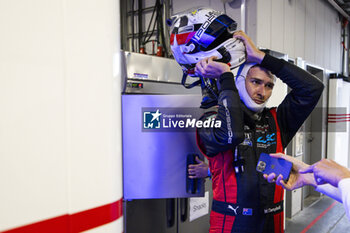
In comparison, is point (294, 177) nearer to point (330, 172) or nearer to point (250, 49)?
point (330, 172)

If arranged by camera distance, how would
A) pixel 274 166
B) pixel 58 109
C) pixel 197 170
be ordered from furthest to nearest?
pixel 197 170
pixel 274 166
pixel 58 109

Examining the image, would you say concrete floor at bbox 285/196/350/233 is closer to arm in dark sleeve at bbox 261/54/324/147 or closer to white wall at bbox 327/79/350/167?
white wall at bbox 327/79/350/167

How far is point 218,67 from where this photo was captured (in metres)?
1.77

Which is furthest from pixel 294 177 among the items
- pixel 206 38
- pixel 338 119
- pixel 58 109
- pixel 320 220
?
pixel 338 119

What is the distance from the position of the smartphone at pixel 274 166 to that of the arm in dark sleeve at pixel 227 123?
0.59 ft

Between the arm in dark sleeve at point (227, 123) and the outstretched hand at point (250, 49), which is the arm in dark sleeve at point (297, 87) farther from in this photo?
the arm in dark sleeve at point (227, 123)

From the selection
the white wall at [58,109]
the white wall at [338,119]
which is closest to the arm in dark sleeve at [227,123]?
the white wall at [58,109]

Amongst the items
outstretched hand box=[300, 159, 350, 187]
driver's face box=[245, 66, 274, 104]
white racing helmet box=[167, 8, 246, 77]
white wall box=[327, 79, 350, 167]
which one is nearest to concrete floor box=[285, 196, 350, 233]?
white wall box=[327, 79, 350, 167]

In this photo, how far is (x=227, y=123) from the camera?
167cm

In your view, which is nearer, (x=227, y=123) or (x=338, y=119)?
(x=227, y=123)

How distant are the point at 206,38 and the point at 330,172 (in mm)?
1013

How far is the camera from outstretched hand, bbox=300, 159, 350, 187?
4.17ft

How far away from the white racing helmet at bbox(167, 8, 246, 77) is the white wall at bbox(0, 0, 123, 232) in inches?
33.7

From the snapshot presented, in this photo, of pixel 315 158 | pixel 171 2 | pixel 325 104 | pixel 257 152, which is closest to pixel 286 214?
pixel 315 158
